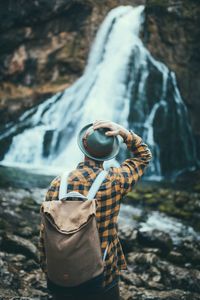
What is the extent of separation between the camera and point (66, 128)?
1764 centimetres

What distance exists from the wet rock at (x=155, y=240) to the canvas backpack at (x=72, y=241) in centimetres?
508

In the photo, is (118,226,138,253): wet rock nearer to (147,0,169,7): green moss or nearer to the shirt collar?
the shirt collar

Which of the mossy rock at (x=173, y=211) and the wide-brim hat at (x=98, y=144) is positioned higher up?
the wide-brim hat at (x=98, y=144)

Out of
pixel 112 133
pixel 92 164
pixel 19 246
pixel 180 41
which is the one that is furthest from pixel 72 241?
pixel 180 41

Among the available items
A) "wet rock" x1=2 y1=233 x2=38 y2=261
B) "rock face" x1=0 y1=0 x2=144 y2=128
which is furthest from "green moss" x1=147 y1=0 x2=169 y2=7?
"wet rock" x1=2 y1=233 x2=38 y2=261

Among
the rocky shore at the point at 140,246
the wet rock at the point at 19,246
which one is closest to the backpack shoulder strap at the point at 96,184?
the rocky shore at the point at 140,246

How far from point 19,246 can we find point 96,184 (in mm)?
3899

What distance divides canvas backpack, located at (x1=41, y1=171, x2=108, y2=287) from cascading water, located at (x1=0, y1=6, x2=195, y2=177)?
13.3m

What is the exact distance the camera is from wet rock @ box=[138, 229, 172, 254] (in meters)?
7.89

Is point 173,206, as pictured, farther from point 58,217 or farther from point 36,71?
point 36,71

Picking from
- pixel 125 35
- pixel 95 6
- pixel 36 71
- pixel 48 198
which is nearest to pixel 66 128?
pixel 36 71

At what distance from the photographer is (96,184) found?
123 inches

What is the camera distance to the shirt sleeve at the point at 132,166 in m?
3.25

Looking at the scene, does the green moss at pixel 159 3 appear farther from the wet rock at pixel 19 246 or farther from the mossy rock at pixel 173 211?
the wet rock at pixel 19 246
